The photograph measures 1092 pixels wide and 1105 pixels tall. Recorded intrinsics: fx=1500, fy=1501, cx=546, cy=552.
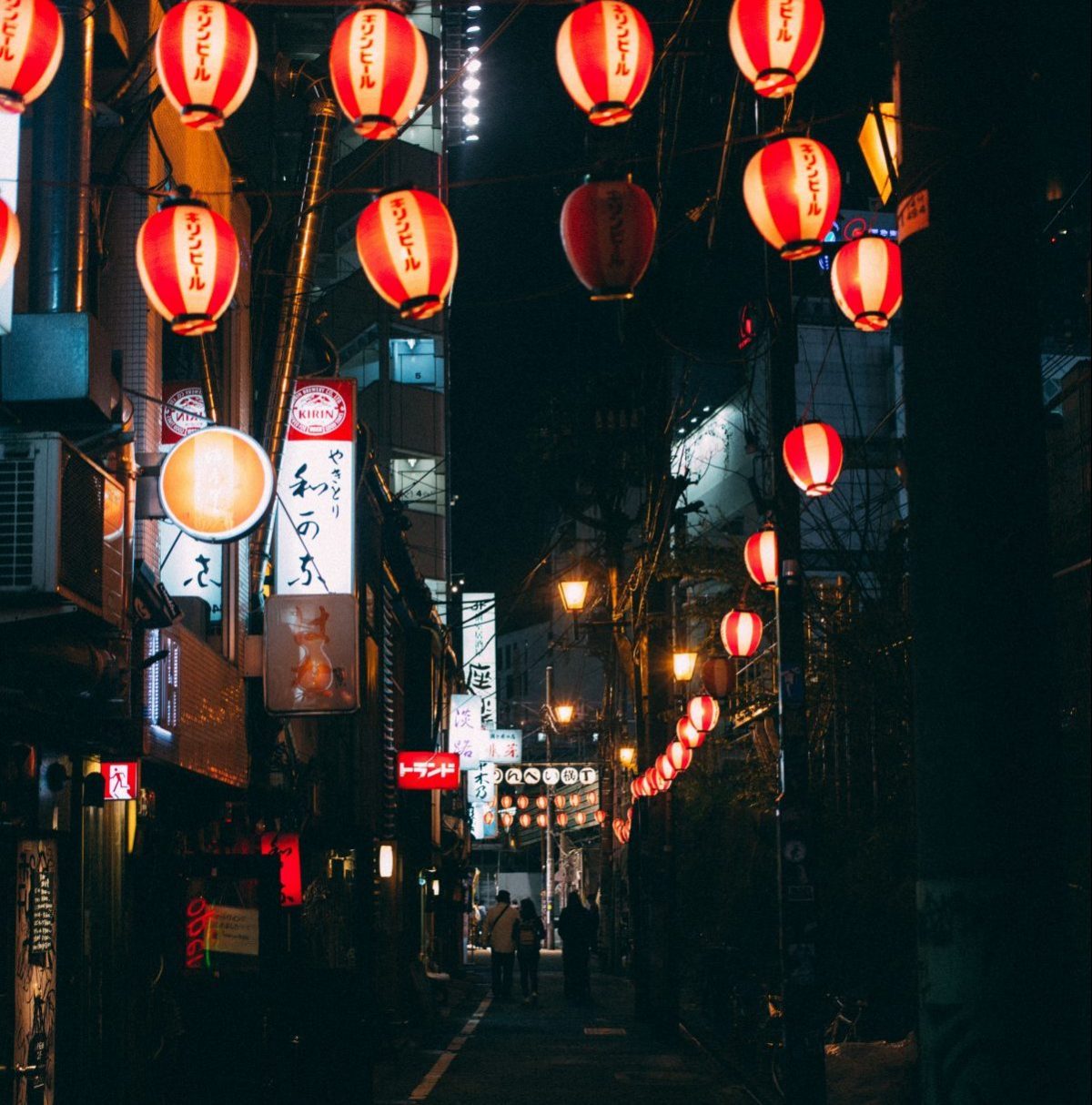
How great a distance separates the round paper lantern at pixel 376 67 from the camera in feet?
34.5

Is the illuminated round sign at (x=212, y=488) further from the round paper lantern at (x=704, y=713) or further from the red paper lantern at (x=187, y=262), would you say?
the round paper lantern at (x=704, y=713)

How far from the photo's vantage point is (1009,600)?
625cm

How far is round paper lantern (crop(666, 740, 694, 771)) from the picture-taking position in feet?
90.9

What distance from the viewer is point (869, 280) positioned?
542 inches

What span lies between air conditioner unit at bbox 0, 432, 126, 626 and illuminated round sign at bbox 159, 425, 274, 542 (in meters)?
1.91

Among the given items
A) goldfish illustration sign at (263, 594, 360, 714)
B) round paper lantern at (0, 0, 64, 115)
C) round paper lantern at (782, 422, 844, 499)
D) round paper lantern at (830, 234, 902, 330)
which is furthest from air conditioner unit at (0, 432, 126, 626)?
round paper lantern at (782, 422, 844, 499)

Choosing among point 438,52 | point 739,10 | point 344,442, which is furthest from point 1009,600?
point 438,52

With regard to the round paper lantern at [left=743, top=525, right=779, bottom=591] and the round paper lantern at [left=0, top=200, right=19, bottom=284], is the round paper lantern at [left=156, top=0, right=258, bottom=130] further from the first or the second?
the round paper lantern at [left=743, top=525, right=779, bottom=591]

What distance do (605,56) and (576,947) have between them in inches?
1121

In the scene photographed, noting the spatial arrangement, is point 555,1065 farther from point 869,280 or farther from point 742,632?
point 869,280

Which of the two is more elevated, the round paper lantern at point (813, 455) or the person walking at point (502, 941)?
the round paper lantern at point (813, 455)

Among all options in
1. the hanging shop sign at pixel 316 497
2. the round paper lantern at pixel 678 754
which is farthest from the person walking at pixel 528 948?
the hanging shop sign at pixel 316 497

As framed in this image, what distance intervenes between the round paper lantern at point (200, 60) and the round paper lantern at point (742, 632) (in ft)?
49.7

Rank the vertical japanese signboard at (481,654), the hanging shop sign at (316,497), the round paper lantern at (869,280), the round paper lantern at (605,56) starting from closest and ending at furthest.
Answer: the round paper lantern at (605,56) → the round paper lantern at (869,280) → the hanging shop sign at (316,497) → the vertical japanese signboard at (481,654)
